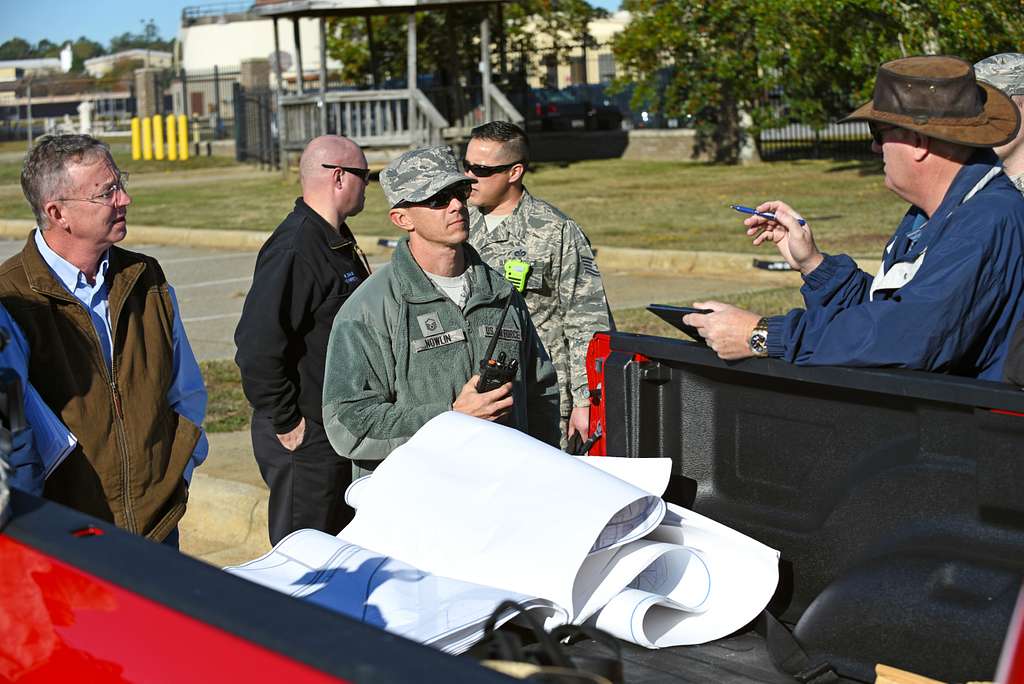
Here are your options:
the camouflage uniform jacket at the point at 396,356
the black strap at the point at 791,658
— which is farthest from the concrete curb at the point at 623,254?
the black strap at the point at 791,658

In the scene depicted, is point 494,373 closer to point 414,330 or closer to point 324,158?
point 414,330

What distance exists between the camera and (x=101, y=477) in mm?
3695

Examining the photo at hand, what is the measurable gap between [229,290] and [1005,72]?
10.6 meters

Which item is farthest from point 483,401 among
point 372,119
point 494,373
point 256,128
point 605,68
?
point 605,68

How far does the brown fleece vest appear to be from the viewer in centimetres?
359

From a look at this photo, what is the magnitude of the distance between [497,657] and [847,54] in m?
20.6

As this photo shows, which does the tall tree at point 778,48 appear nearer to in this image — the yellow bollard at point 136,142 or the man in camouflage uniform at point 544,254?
the man in camouflage uniform at point 544,254

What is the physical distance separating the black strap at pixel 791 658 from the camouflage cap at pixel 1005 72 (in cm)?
211

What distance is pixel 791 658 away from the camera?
2.86m

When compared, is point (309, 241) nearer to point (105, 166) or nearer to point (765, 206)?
point (105, 166)

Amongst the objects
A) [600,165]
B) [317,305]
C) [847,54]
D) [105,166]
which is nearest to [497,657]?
[105,166]

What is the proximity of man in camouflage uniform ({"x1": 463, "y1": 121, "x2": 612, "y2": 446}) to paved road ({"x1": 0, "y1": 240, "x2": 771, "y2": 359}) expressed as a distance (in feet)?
17.3

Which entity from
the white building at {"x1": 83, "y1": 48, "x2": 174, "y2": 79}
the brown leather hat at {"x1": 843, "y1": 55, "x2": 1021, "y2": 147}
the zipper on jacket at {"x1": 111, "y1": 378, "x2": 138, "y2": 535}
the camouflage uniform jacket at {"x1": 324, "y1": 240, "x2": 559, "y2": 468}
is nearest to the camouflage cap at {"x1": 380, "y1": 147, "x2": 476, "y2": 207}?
the camouflage uniform jacket at {"x1": 324, "y1": 240, "x2": 559, "y2": 468}

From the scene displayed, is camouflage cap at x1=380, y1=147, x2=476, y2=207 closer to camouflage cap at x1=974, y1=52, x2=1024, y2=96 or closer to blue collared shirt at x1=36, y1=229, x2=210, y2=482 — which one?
blue collared shirt at x1=36, y1=229, x2=210, y2=482
